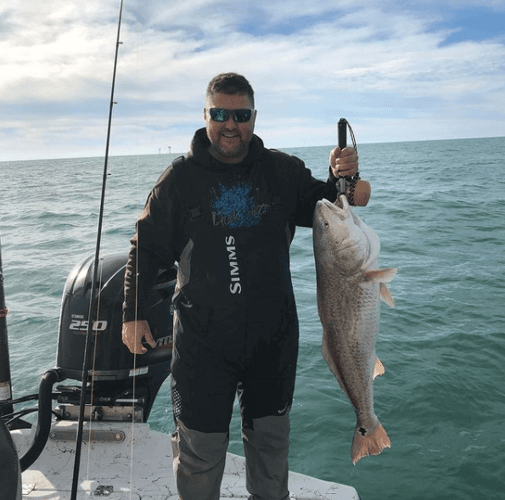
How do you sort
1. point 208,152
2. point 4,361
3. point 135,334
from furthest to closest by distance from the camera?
point 4,361
point 135,334
point 208,152

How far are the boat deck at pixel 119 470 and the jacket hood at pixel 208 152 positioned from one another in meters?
1.88

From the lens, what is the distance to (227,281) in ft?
8.50

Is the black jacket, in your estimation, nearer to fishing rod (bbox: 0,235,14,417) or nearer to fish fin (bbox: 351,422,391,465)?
fish fin (bbox: 351,422,391,465)

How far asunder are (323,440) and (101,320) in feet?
9.39

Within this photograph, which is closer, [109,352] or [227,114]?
[227,114]

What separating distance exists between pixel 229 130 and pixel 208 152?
170 mm

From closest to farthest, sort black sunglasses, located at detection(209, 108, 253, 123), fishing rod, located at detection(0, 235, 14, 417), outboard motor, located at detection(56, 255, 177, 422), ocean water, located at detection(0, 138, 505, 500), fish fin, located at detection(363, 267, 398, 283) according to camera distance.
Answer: fish fin, located at detection(363, 267, 398, 283) < black sunglasses, located at detection(209, 108, 253, 123) < fishing rod, located at detection(0, 235, 14, 417) < outboard motor, located at detection(56, 255, 177, 422) < ocean water, located at detection(0, 138, 505, 500)

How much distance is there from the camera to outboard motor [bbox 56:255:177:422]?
→ 11.9 feet

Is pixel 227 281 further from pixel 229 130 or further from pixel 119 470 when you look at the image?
pixel 119 470

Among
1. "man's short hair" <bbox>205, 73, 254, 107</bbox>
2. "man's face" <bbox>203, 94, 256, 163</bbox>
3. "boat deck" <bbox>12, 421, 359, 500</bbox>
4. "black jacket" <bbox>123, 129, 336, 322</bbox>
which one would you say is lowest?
"boat deck" <bbox>12, 421, 359, 500</bbox>

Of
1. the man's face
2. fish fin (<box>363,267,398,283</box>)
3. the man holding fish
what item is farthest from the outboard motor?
fish fin (<box>363,267,398,283</box>)

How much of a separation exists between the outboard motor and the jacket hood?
4.23 feet

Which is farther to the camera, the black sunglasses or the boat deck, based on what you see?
the boat deck

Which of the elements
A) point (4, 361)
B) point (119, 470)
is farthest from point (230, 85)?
point (119, 470)
